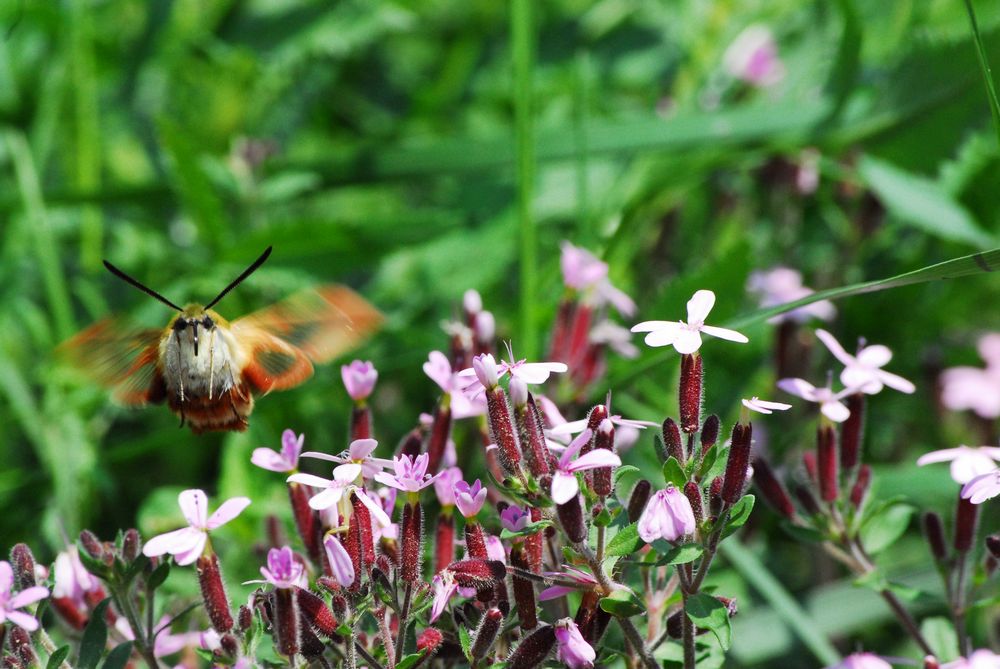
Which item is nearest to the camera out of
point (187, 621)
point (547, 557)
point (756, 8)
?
point (547, 557)

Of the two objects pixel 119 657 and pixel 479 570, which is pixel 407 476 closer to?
pixel 479 570

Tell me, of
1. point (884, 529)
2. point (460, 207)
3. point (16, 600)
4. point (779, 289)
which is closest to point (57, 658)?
point (16, 600)

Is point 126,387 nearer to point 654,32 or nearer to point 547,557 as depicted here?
point 547,557

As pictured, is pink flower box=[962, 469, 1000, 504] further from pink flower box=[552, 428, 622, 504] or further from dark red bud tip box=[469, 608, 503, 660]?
dark red bud tip box=[469, 608, 503, 660]

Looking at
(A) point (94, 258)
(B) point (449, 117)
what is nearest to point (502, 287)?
(B) point (449, 117)

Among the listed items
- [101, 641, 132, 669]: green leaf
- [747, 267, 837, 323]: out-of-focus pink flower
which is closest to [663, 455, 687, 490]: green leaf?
[101, 641, 132, 669]: green leaf

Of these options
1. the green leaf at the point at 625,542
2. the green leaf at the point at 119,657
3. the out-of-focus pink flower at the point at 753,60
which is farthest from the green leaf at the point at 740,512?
the out-of-focus pink flower at the point at 753,60
